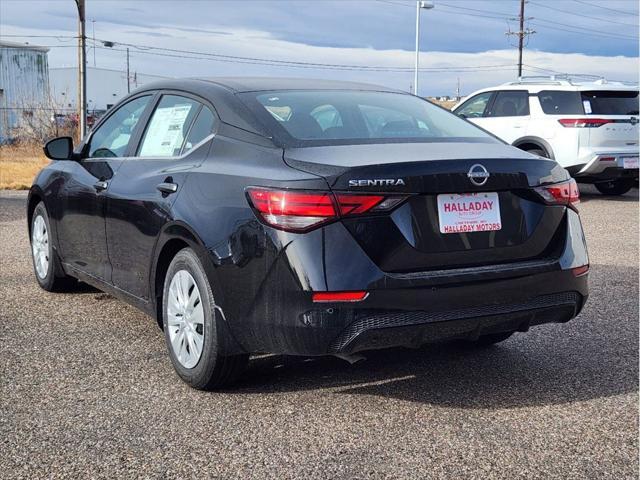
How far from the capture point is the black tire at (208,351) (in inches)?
153

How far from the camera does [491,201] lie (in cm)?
379

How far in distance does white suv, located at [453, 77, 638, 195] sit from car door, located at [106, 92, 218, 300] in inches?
348

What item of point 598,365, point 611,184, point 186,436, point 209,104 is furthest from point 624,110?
point 186,436

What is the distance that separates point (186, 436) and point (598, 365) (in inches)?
95.5

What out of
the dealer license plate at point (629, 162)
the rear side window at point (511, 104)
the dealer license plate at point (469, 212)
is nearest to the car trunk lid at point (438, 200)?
the dealer license plate at point (469, 212)

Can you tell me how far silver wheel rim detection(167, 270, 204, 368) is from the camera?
4.08 m

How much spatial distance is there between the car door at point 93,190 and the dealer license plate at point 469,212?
7.40 ft

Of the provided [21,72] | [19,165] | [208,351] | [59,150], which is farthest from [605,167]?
[21,72]

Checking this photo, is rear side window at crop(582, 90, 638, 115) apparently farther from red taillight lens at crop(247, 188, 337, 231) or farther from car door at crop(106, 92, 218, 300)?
red taillight lens at crop(247, 188, 337, 231)

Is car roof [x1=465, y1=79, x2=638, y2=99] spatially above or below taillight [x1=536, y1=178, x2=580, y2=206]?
Result: above

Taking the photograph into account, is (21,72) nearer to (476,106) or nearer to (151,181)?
(476,106)

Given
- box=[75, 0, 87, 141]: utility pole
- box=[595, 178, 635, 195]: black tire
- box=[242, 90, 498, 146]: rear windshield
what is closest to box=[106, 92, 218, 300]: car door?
box=[242, 90, 498, 146]: rear windshield

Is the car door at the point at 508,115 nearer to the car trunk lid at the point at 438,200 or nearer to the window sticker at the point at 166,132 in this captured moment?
the window sticker at the point at 166,132

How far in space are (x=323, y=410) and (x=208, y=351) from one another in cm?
61
